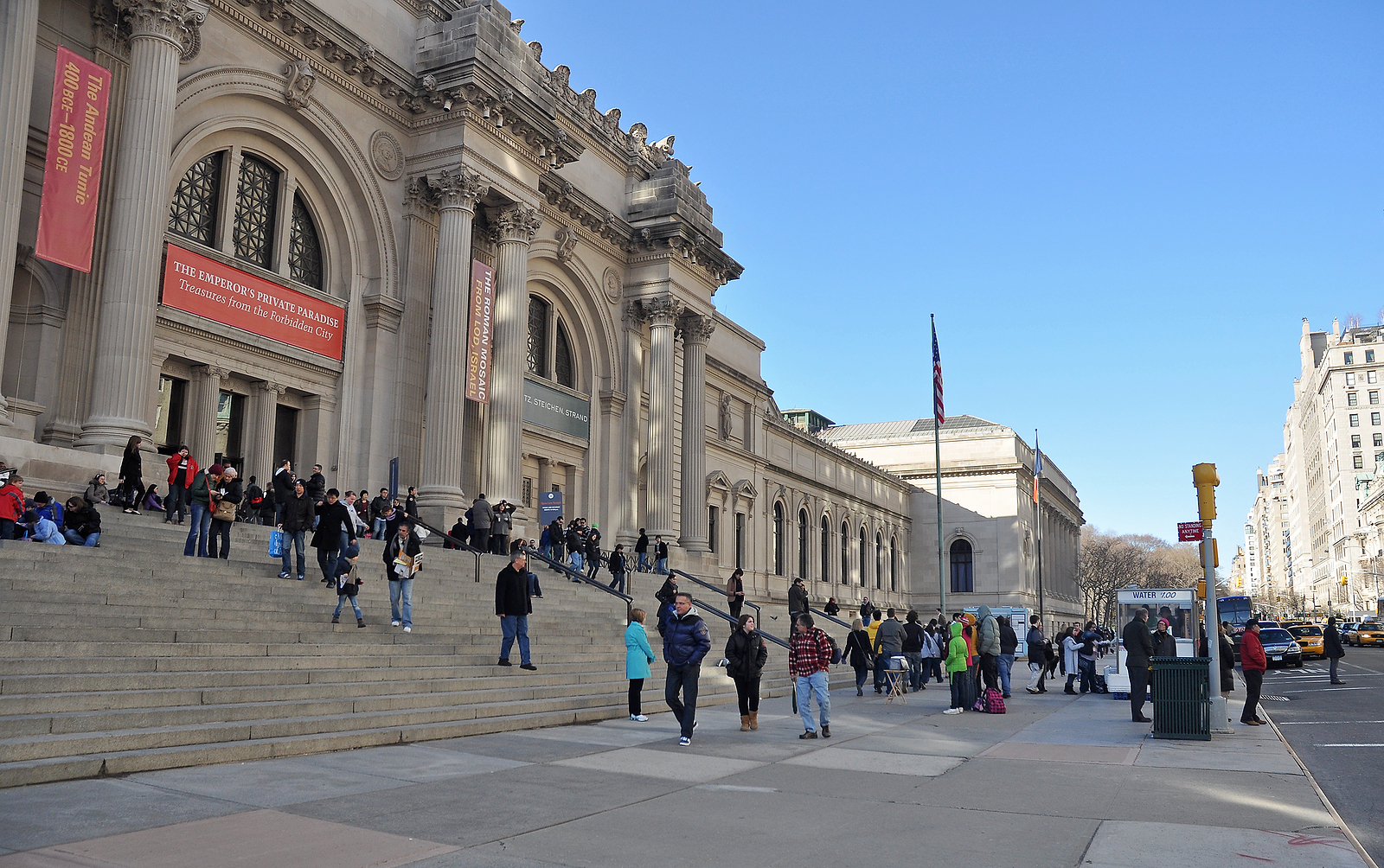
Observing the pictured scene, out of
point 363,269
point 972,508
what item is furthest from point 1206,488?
point 972,508

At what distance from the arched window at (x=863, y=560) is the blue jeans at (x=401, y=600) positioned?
186 ft

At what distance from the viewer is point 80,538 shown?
13.7 meters

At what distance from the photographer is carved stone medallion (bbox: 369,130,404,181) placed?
Answer: 26.1 metres

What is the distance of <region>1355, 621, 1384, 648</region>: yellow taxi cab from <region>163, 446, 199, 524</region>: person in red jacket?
5780 centimetres

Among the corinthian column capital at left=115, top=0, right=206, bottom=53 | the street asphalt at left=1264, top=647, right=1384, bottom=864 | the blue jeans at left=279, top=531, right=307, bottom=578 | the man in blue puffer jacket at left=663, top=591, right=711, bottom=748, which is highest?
the corinthian column capital at left=115, top=0, right=206, bottom=53

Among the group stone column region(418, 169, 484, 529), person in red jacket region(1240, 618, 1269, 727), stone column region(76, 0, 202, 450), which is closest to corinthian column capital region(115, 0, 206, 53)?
stone column region(76, 0, 202, 450)

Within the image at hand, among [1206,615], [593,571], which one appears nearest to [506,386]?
[593,571]

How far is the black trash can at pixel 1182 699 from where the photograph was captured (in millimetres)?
13008

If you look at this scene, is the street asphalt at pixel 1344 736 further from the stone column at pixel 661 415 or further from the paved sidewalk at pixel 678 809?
the stone column at pixel 661 415

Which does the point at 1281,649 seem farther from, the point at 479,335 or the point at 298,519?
the point at 298,519

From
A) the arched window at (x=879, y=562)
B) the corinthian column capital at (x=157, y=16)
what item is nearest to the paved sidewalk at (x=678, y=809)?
the corinthian column capital at (x=157, y=16)

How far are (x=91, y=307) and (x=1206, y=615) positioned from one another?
64.5 ft

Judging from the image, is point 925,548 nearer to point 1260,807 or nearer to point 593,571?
point 593,571

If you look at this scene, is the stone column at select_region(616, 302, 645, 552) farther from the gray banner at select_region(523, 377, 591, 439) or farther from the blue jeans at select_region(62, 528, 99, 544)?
the blue jeans at select_region(62, 528, 99, 544)
